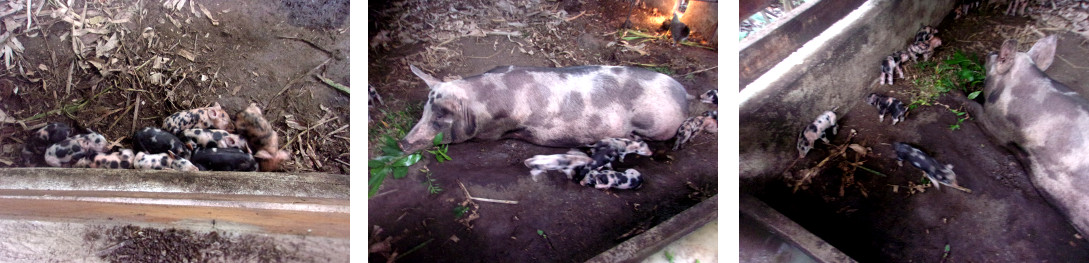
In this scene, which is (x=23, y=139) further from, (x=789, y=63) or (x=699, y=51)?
(x=789, y=63)

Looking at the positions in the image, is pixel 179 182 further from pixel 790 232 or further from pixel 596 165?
pixel 790 232

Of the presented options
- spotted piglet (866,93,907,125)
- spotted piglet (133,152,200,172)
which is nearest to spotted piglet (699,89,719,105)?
spotted piglet (866,93,907,125)

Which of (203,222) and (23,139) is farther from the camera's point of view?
(23,139)

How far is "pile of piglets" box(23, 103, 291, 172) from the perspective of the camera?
2.96m

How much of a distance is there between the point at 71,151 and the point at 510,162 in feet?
8.00

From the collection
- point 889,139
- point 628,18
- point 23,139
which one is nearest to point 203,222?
point 23,139

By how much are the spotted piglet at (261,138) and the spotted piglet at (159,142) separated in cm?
31

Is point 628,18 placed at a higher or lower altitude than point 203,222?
higher

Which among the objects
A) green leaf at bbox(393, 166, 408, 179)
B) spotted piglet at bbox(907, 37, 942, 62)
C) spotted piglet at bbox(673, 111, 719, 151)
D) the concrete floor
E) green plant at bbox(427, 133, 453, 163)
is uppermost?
spotted piglet at bbox(907, 37, 942, 62)

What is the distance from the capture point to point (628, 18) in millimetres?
2465

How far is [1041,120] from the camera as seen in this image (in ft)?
8.96

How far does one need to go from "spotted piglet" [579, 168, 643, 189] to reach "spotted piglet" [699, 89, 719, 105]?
443 mm

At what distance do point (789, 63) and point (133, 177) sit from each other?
10.7 feet

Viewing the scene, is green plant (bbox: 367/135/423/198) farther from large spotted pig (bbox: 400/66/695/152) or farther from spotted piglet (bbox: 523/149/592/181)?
spotted piglet (bbox: 523/149/592/181)
